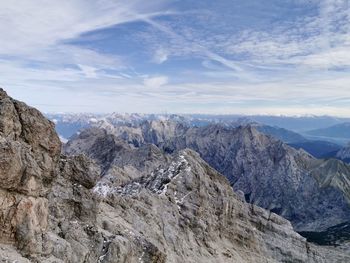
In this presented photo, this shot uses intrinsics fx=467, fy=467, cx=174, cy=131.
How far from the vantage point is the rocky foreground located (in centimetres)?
5247

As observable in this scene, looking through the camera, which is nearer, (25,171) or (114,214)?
(25,171)

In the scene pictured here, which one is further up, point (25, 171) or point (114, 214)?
point (25, 171)

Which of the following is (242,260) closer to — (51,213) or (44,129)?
(51,213)

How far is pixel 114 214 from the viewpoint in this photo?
9644cm

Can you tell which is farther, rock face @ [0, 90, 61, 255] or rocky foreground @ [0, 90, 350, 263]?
rocky foreground @ [0, 90, 350, 263]

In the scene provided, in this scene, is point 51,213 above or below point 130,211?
above

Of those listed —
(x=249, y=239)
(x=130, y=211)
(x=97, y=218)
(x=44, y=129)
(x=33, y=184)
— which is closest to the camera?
(x=33, y=184)

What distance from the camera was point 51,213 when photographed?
66125 mm

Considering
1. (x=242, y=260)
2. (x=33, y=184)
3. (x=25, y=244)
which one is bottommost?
(x=242, y=260)

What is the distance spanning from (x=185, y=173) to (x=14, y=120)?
3183 inches

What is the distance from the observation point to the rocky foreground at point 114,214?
52469 mm

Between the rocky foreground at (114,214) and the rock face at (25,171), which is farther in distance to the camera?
the rocky foreground at (114,214)

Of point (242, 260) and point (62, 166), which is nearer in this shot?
point (62, 166)

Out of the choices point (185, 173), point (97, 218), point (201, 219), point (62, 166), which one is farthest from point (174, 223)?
point (62, 166)
